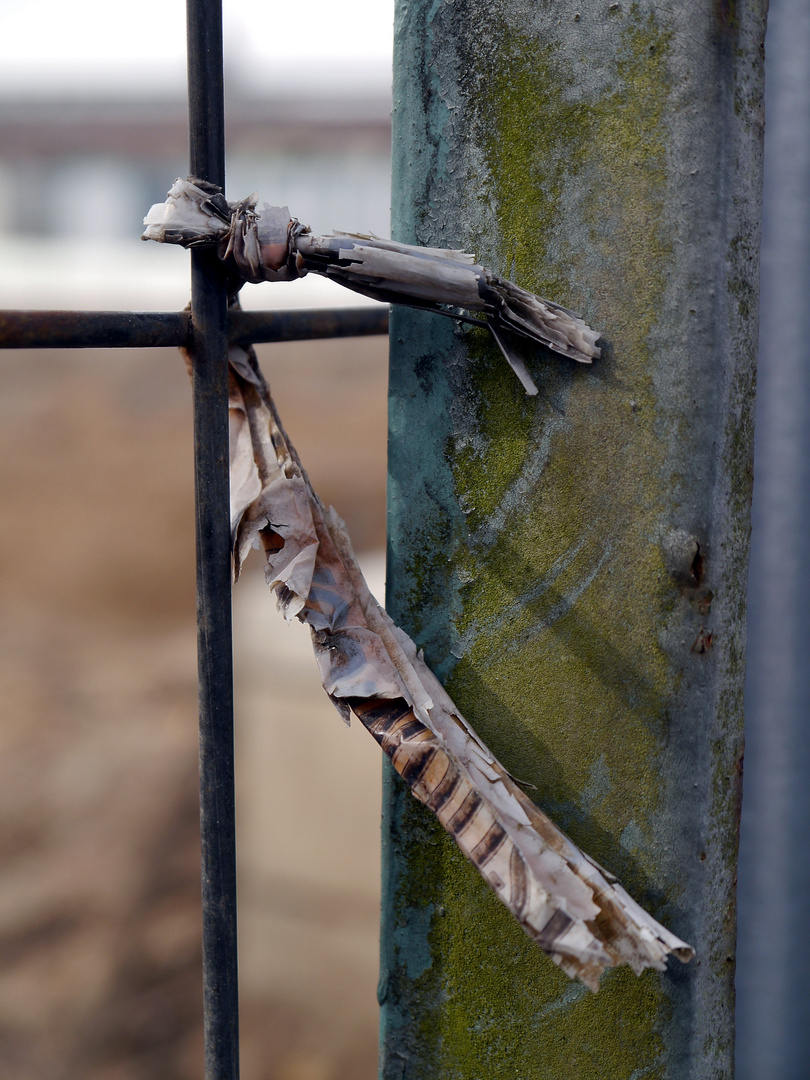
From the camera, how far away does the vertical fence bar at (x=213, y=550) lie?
59 cm

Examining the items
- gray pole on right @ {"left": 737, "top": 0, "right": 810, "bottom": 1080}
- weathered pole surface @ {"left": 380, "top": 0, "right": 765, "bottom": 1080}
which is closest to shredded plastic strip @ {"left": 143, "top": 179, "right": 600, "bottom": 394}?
weathered pole surface @ {"left": 380, "top": 0, "right": 765, "bottom": 1080}

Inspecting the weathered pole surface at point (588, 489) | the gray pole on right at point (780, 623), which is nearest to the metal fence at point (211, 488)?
the weathered pole surface at point (588, 489)

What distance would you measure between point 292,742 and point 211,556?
7.19 feet

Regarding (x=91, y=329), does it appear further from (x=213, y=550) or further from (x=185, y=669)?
(x=185, y=669)

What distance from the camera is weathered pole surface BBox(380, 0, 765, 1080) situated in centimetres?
59

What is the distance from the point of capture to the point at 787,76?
87cm

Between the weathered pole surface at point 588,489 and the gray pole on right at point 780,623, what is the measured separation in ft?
0.89

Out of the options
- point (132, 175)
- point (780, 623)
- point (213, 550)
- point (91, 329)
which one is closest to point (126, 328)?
point (91, 329)

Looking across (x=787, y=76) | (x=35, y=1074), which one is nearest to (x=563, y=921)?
(x=787, y=76)

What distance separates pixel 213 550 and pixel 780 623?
0.57m

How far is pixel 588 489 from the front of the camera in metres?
0.61

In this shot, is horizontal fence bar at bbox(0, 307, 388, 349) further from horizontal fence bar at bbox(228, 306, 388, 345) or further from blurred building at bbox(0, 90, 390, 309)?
blurred building at bbox(0, 90, 390, 309)

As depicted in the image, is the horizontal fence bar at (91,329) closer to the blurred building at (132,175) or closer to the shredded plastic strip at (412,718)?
the shredded plastic strip at (412,718)

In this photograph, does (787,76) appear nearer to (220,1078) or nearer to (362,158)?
(220,1078)
